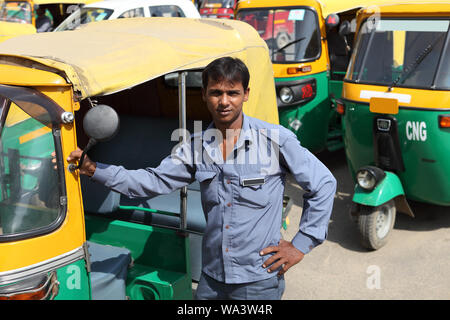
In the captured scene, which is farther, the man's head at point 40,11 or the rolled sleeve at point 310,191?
A: the man's head at point 40,11

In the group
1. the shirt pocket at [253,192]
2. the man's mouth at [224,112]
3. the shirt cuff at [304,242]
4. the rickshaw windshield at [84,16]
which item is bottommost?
the shirt cuff at [304,242]

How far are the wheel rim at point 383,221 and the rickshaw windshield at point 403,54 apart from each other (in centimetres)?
119

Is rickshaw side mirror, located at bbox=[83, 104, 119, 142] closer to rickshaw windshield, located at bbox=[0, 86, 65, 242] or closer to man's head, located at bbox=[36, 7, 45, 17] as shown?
rickshaw windshield, located at bbox=[0, 86, 65, 242]

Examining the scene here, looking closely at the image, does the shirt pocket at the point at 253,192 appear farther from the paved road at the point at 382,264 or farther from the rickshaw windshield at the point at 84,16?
the rickshaw windshield at the point at 84,16

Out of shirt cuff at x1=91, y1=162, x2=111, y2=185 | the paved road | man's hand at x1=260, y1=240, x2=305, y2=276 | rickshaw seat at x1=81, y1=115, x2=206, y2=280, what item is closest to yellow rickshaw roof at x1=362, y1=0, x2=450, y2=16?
the paved road

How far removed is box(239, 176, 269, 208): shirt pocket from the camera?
2.56 metres

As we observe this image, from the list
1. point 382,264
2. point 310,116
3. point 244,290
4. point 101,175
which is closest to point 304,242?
point 244,290

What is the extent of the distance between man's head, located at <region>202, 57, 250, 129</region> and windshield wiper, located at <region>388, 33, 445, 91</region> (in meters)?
3.10

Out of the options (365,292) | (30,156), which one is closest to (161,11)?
(365,292)

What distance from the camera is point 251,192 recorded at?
2.57 metres

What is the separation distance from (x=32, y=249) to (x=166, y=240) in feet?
4.74

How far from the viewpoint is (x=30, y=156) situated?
8.82 ft

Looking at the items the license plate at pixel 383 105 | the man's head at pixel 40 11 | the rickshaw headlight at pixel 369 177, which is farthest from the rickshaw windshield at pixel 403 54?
the man's head at pixel 40 11

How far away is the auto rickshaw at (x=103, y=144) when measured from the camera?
259 cm
